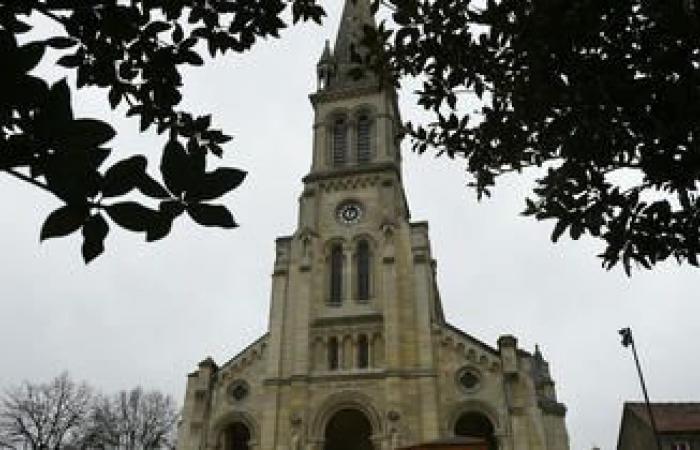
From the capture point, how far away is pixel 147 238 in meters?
1.87

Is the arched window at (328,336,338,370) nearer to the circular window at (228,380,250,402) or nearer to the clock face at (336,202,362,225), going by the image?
the circular window at (228,380,250,402)

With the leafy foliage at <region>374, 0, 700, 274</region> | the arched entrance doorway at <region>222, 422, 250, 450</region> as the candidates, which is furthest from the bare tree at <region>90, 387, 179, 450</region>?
the leafy foliage at <region>374, 0, 700, 274</region>

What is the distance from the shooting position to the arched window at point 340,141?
1385 inches

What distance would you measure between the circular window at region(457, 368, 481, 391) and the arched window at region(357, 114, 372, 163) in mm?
12733

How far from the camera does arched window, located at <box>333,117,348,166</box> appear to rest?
35184mm

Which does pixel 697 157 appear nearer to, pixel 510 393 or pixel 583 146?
pixel 583 146

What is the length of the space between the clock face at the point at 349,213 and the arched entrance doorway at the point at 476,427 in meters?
10.8

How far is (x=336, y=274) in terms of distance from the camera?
3147 cm

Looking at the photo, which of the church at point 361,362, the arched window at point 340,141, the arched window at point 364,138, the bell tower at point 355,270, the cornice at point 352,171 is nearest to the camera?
the church at point 361,362

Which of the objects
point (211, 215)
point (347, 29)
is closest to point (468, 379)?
point (347, 29)

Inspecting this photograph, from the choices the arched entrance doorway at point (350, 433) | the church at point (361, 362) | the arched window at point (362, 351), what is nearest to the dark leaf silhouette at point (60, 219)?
the church at point (361, 362)

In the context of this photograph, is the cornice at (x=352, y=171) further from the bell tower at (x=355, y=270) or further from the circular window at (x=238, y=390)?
the circular window at (x=238, y=390)

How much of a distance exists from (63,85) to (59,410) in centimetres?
4817

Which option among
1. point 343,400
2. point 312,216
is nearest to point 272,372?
point 343,400
